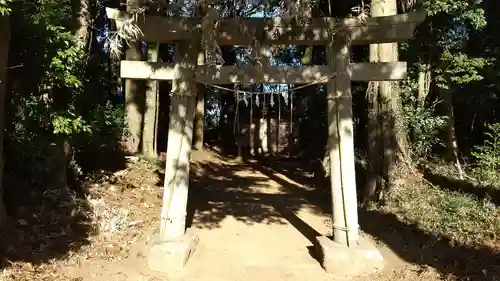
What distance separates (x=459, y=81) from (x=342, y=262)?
23.0 feet

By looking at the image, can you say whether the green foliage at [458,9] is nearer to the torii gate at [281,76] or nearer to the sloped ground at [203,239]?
the torii gate at [281,76]

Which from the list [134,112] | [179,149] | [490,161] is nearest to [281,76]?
[179,149]

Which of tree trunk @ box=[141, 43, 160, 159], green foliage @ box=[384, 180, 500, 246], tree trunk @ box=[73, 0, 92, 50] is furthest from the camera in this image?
tree trunk @ box=[141, 43, 160, 159]

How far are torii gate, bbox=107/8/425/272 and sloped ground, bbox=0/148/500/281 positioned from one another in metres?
0.54

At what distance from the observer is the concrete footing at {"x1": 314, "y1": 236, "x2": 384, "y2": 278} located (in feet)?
20.8

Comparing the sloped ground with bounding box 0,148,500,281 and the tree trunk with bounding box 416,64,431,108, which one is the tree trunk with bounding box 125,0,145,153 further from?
the tree trunk with bounding box 416,64,431,108

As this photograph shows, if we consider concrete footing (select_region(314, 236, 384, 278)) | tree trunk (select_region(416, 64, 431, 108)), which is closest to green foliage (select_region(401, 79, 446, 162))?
tree trunk (select_region(416, 64, 431, 108))

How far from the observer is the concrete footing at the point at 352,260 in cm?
634

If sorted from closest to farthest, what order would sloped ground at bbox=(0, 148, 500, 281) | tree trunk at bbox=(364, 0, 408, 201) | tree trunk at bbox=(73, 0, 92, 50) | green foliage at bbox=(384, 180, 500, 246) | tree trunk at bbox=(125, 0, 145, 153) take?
sloped ground at bbox=(0, 148, 500, 281) → green foliage at bbox=(384, 180, 500, 246) → tree trunk at bbox=(73, 0, 92, 50) → tree trunk at bbox=(364, 0, 408, 201) → tree trunk at bbox=(125, 0, 145, 153)

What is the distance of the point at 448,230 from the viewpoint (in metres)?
7.50

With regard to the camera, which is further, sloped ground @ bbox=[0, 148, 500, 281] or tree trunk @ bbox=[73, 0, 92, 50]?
tree trunk @ bbox=[73, 0, 92, 50]

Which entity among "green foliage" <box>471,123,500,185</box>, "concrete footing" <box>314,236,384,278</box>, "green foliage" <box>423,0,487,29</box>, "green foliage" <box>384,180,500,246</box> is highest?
"green foliage" <box>423,0,487,29</box>

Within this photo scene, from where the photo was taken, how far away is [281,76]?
6.78 metres

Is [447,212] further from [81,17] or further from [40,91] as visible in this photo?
[81,17]
